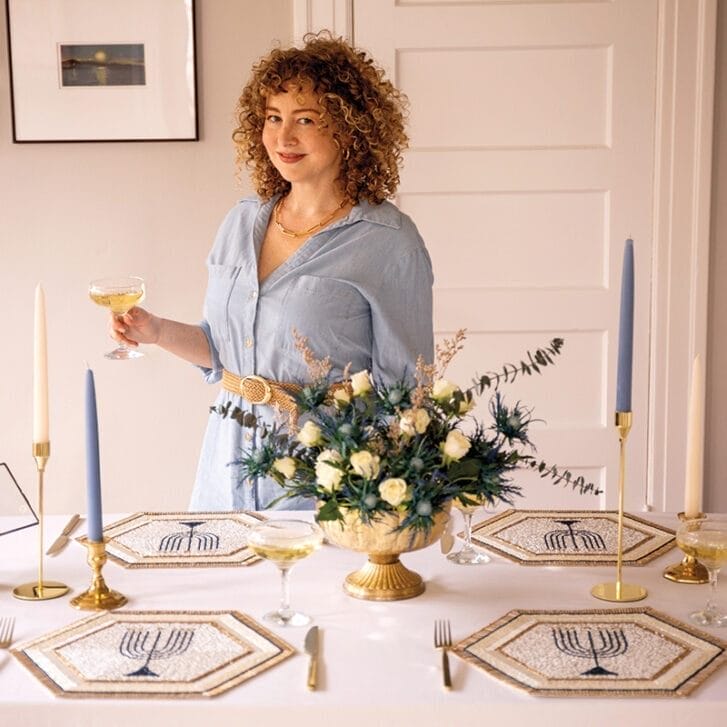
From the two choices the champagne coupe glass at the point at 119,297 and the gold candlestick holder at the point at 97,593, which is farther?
the champagne coupe glass at the point at 119,297

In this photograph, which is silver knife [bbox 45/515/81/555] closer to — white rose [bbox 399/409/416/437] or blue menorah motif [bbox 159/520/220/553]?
blue menorah motif [bbox 159/520/220/553]

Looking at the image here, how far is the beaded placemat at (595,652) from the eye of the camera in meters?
1.34

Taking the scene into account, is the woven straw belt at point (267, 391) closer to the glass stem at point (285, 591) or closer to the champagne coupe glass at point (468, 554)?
the champagne coupe glass at point (468, 554)

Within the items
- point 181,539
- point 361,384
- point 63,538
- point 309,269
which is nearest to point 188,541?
point 181,539

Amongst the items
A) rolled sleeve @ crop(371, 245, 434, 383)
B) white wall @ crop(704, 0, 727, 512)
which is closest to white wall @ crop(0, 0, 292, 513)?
rolled sleeve @ crop(371, 245, 434, 383)

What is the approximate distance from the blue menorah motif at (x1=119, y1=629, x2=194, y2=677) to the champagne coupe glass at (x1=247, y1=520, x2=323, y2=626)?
0.41 ft

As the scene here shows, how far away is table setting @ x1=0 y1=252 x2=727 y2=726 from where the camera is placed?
132cm

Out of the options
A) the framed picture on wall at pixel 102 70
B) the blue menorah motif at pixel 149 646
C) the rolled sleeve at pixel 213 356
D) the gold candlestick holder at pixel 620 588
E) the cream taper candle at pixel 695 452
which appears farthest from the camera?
the framed picture on wall at pixel 102 70

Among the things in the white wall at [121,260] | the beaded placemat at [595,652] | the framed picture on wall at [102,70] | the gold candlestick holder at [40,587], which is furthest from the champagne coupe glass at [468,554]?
the framed picture on wall at [102,70]

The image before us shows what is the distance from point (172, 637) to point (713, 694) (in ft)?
2.19

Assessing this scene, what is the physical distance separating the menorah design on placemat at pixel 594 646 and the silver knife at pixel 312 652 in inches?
11.9

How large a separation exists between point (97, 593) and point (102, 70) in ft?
6.87

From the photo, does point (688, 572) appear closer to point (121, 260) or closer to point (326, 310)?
point (326, 310)

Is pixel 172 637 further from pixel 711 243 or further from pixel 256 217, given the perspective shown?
pixel 711 243
